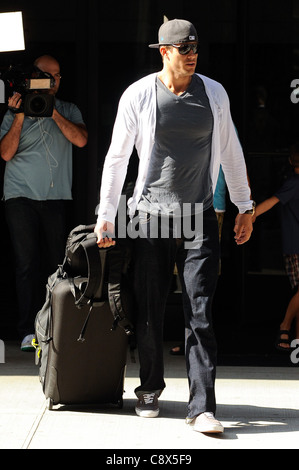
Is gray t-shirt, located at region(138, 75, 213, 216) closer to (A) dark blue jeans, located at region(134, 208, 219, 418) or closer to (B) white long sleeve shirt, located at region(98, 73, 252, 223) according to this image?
(B) white long sleeve shirt, located at region(98, 73, 252, 223)

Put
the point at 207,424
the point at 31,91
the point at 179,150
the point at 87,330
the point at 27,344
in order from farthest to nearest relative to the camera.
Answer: the point at 27,344 → the point at 31,91 → the point at 87,330 → the point at 179,150 → the point at 207,424

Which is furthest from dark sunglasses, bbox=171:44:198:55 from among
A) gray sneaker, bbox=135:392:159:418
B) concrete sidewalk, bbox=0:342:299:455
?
concrete sidewalk, bbox=0:342:299:455

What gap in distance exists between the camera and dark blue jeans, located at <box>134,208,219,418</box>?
198 inches

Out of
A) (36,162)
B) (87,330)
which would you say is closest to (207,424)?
(87,330)

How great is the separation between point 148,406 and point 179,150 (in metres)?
1.37

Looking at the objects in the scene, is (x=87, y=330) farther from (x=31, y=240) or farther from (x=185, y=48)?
(x=31, y=240)

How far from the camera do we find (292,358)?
6.89 m

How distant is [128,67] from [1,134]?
1.21 m

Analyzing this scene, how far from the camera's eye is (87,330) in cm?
527

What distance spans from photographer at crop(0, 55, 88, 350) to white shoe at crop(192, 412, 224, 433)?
2.24m

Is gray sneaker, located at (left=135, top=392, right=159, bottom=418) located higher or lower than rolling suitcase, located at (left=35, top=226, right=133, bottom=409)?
lower

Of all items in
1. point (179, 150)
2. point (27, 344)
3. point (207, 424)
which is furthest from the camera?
point (27, 344)
